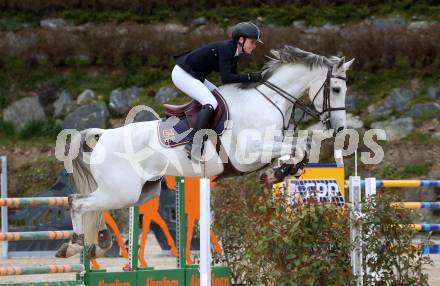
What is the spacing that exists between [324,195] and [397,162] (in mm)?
7125

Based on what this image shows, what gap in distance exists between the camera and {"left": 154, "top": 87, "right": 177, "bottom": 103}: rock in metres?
15.7

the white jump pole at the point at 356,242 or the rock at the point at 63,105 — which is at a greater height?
the rock at the point at 63,105

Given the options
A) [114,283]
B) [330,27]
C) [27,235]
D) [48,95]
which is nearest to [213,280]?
[114,283]

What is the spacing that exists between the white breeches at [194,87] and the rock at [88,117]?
9.37 m

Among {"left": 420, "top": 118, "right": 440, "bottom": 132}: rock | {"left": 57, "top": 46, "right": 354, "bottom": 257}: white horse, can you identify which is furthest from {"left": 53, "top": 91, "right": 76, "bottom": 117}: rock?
{"left": 57, "top": 46, "right": 354, "bottom": 257}: white horse

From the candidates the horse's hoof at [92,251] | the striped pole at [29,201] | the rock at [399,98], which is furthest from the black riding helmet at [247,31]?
the rock at [399,98]

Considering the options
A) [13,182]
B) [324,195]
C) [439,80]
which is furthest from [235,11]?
[324,195]

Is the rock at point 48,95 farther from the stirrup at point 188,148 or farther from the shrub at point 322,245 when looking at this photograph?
the shrub at point 322,245

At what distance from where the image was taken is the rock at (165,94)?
15722 millimetres

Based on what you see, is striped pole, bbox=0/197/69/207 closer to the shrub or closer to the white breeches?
the white breeches

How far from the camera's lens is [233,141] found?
6.08 metres

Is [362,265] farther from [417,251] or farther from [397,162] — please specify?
[397,162]

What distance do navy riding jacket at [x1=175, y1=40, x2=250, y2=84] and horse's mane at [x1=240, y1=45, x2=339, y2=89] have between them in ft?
0.77

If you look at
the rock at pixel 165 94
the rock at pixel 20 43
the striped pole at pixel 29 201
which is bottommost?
the striped pole at pixel 29 201
